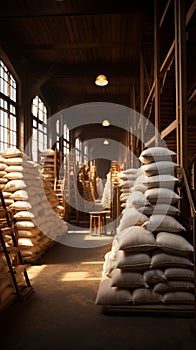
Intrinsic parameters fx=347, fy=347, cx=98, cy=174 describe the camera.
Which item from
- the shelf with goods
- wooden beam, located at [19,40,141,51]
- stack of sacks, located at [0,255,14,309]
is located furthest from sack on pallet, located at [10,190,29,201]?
wooden beam, located at [19,40,141,51]

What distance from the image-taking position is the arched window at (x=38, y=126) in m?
11.4

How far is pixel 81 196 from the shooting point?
14805 mm

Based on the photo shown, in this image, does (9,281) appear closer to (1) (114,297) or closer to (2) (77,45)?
(1) (114,297)

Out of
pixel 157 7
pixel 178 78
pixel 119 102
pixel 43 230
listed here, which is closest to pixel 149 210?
pixel 178 78

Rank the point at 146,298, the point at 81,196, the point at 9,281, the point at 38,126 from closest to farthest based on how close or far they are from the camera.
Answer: the point at 146,298
the point at 9,281
the point at 38,126
the point at 81,196

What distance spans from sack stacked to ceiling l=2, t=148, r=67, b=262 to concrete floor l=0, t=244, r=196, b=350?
157 cm

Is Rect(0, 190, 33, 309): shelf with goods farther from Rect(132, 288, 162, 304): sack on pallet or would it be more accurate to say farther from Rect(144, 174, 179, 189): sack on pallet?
Rect(144, 174, 179, 189): sack on pallet

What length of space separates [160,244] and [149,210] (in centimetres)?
54

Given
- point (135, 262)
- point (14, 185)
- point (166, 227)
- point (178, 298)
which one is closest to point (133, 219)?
point (166, 227)

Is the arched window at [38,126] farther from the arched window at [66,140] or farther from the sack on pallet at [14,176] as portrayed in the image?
the sack on pallet at [14,176]

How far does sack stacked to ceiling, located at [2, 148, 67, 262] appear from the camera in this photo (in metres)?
6.19

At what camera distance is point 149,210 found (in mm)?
4207

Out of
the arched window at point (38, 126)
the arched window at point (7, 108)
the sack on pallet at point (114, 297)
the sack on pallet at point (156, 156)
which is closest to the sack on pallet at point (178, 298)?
the sack on pallet at point (114, 297)

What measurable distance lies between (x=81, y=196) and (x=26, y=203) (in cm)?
→ 855
